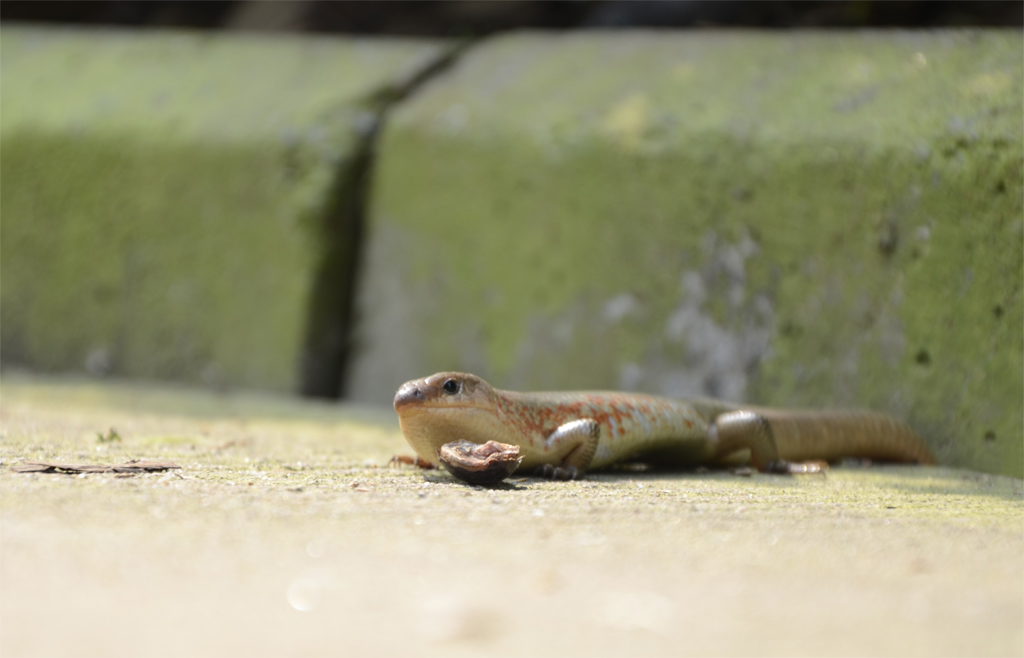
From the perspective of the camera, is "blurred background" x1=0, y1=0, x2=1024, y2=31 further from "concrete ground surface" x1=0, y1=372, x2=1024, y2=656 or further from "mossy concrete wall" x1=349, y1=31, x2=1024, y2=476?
"concrete ground surface" x1=0, y1=372, x2=1024, y2=656

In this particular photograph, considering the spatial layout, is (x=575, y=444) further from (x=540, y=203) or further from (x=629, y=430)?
(x=540, y=203)

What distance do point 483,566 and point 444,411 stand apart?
1189mm

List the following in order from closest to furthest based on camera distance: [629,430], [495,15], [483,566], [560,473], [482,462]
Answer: [483,566] → [482,462] → [560,473] → [629,430] → [495,15]

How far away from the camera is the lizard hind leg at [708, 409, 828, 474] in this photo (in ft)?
11.1

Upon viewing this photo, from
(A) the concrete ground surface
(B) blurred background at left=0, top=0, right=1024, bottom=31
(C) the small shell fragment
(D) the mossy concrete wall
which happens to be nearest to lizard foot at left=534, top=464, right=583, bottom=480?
(A) the concrete ground surface

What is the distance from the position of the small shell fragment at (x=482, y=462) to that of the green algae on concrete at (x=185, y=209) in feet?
9.86

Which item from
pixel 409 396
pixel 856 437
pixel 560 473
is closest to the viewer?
pixel 409 396

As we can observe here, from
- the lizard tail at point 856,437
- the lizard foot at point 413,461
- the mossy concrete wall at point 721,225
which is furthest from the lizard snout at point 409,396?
the mossy concrete wall at point 721,225

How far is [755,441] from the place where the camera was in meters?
3.42

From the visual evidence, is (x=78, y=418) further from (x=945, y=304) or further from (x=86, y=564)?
(x=945, y=304)

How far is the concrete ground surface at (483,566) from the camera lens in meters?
1.27

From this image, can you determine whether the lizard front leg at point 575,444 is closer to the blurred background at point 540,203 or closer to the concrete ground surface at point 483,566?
the concrete ground surface at point 483,566

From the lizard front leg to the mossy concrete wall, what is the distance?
1.51m

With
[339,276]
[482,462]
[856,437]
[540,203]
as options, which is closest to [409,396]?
[482,462]
